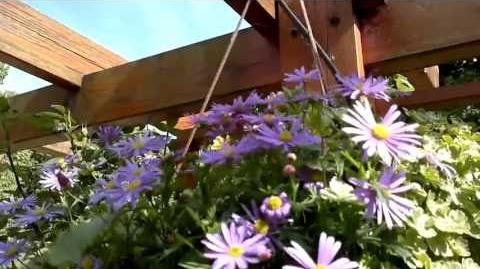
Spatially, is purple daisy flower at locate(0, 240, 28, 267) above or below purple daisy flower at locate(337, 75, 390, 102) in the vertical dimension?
below

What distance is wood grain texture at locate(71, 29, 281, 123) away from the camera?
187 cm

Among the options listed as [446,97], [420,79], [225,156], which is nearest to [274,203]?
[225,156]

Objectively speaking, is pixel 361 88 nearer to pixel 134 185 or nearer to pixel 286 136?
pixel 286 136

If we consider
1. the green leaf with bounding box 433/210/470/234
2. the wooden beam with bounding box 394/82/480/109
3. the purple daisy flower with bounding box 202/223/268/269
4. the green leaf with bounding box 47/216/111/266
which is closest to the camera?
the purple daisy flower with bounding box 202/223/268/269

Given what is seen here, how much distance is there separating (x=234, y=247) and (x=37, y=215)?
16.7 inches

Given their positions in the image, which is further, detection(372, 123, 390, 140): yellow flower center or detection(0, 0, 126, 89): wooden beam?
detection(0, 0, 126, 89): wooden beam

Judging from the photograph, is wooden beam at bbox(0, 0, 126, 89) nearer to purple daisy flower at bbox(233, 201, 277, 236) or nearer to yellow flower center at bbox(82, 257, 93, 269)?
yellow flower center at bbox(82, 257, 93, 269)

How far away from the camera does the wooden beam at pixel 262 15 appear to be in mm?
1681

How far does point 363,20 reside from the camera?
170 cm

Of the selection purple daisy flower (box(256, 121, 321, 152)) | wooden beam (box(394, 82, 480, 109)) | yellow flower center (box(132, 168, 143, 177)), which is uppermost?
wooden beam (box(394, 82, 480, 109))

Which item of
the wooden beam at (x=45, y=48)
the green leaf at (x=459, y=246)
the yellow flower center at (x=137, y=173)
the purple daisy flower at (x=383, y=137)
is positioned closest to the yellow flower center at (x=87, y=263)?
the yellow flower center at (x=137, y=173)

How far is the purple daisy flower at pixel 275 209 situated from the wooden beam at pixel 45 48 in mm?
1550

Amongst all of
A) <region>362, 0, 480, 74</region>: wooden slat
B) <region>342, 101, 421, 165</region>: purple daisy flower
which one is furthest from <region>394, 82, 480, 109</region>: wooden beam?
<region>342, 101, 421, 165</region>: purple daisy flower

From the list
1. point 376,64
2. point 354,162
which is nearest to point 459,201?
point 354,162
